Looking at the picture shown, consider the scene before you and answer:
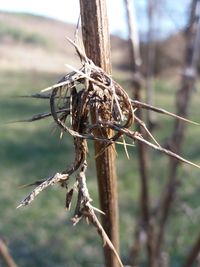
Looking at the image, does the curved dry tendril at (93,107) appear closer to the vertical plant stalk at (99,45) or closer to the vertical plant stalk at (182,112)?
the vertical plant stalk at (99,45)

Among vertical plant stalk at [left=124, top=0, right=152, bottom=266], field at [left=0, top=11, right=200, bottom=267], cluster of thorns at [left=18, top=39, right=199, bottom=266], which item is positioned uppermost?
cluster of thorns at [left=18, top=39, right=199, bottom=266]

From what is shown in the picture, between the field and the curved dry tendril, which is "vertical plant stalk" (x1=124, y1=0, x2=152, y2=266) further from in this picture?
the curved dry tendril

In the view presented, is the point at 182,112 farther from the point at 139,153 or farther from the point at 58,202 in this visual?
the point at 58,202

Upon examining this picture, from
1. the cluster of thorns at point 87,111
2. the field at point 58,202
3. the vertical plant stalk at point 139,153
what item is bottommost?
the field at point 58,202

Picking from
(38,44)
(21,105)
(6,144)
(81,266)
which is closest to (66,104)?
(81,266)

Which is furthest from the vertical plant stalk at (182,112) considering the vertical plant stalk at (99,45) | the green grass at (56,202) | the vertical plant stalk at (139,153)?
the vertical plant stalk at (99,45)

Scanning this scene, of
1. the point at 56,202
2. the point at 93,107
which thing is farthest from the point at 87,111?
the point at 56,202

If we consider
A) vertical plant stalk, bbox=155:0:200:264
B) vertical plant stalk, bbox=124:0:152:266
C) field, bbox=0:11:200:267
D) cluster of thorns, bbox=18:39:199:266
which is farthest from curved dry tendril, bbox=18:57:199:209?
field, bbox=0:11:200:267
